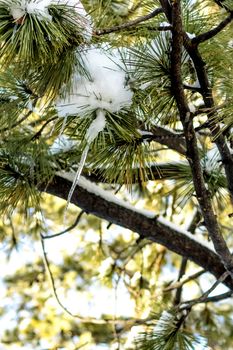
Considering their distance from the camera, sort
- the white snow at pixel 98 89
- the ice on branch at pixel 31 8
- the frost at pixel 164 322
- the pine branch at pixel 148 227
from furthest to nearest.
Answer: the pine branch at pixel 148 227
the frost at pixel 164 322
the white snow at pixel 98 89
the ice on branch at pixel 31 8

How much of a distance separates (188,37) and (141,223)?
880mm

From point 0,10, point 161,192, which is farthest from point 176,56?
point 161,192

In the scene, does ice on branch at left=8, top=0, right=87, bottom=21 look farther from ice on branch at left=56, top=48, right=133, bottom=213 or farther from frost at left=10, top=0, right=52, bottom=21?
ice on branch at left=56, top=48, right=133, bottom=213

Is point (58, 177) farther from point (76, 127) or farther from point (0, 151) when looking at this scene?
point (76, 127)

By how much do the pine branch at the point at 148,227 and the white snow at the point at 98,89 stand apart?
688 millimetres

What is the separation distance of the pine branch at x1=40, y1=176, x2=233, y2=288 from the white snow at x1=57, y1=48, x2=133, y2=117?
0.69 meters

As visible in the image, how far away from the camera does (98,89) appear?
131cm

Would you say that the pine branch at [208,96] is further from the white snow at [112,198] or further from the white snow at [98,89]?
the white snow at [112,198]

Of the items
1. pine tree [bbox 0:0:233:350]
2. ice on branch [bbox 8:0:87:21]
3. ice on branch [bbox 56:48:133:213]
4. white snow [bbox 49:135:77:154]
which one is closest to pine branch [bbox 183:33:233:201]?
pine tree [bbox 0:0:233:350]

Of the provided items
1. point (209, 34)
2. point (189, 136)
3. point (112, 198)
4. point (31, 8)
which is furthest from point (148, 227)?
point (31, 8)

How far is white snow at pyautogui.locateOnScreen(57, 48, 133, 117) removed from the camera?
1314mm

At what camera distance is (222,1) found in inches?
53.6

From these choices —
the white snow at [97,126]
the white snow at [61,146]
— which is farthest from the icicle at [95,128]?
the white snow at [61,146]

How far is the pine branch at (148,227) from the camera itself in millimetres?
2025
